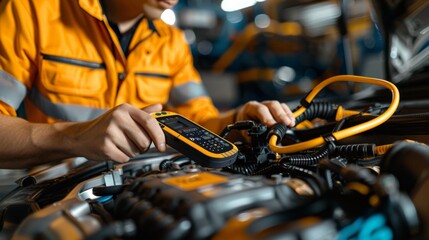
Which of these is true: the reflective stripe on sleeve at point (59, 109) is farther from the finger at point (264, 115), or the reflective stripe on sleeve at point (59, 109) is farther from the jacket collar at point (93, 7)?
the finger at point (264, 115)

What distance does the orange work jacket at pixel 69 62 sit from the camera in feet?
3.71

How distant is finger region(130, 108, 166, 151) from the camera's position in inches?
26.7

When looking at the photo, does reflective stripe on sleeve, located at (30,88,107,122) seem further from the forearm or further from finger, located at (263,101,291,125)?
finger, located at (263,101,291,125)

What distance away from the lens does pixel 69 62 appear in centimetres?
123

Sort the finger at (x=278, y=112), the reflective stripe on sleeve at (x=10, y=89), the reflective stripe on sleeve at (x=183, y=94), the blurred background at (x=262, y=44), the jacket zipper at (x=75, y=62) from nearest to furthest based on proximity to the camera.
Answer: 1. the finger at (x=278, y=112)
2. the reflective stripe on sleeve at (x=10, y=89)
3. the jacket zipper at (x=75, y=62)
4. the reflective stripe on sleeve at (x=183, y=94)
5. the blurred background at (x=262, y=44)

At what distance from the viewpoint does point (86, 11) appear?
1.24 metres

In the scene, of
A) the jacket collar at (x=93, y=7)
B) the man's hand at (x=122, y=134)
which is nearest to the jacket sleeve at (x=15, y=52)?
the jacket collar at (x=93, y=7)

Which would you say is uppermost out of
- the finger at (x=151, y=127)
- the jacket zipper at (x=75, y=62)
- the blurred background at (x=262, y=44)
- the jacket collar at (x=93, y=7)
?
the jacket collar at (x=93, y=7)

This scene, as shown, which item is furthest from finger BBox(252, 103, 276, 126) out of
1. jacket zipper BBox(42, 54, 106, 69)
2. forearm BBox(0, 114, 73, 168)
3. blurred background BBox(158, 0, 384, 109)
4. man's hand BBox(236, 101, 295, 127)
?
blurred background BBox(158, 0, 384, 109)

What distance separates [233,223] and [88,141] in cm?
46

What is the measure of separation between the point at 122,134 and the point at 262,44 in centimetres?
305

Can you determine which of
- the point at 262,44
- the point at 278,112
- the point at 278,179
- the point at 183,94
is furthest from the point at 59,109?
the point at 262,44

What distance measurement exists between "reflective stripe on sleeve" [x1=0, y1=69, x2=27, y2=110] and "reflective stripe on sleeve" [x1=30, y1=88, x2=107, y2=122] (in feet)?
0.36

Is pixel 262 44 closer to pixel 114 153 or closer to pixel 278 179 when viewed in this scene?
pixel 114 153
